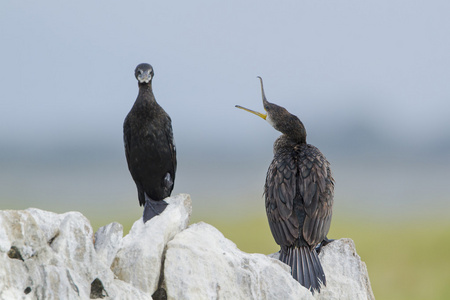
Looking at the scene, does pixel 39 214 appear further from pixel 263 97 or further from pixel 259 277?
pixel 263 97

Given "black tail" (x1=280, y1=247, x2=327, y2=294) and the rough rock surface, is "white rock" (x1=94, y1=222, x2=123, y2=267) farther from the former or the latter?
"black tail" (x1=280, y1=247, x2=327, y2=294)

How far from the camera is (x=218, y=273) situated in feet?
18.2

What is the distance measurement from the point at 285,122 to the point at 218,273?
9.49ft

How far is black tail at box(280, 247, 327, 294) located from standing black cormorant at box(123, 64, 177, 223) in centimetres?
168

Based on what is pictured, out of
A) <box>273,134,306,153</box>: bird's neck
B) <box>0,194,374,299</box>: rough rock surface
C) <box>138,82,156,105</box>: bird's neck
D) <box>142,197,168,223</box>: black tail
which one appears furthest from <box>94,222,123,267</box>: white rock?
<box>273,134,306,153</box>: bird's neck

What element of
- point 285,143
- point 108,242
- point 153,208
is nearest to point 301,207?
point 285,143

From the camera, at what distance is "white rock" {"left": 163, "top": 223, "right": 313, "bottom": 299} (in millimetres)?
5406

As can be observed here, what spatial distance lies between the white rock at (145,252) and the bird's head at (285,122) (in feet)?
7.93

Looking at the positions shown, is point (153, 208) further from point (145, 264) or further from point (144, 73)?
point (144, 73)

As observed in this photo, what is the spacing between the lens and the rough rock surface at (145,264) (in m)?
4.44

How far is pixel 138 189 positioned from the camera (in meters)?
8.00

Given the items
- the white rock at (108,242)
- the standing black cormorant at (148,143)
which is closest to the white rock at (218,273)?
the white rock at (108,242)

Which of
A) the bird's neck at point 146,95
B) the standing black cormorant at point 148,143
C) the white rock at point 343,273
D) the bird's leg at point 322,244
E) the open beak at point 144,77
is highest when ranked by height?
the open beak at point 144,77

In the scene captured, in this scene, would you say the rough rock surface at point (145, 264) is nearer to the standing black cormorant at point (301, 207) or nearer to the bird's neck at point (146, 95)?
the standing black cormorant at point (301, 207)
